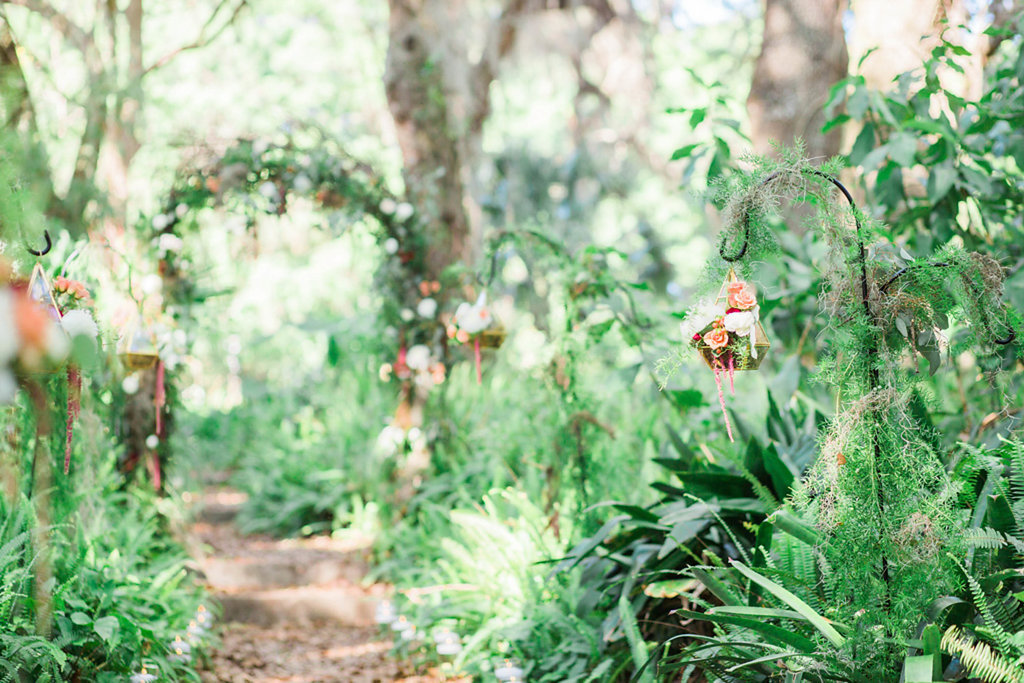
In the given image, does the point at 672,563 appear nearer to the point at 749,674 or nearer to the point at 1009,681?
the point at 749,674

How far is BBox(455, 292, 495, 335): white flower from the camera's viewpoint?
3.80m

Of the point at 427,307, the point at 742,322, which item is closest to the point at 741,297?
the point at 742,322

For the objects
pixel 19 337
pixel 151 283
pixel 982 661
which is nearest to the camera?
pixel 19 337

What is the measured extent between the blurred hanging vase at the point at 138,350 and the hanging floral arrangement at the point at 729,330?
7.94ft

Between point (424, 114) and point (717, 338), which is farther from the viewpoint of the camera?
point (424, 114)

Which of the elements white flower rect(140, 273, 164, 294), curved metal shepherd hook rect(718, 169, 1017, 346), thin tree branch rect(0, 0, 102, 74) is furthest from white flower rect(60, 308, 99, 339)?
thin tree branch rect(0, 0, 102, 74)

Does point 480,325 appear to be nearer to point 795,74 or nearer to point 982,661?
point 982,661

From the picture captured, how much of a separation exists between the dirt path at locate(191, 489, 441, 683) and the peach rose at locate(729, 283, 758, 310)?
2.35 metres

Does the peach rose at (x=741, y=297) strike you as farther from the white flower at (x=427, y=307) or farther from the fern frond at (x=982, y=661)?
the white flower at (x=427, y=307)

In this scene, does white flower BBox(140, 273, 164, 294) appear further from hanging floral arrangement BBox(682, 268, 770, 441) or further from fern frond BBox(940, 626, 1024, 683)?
fern frond BBox(940, 626, 1024, 683)

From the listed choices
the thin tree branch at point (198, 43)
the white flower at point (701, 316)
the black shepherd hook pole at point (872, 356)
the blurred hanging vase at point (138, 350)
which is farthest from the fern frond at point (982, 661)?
the thin tree branch at point (198, 43)

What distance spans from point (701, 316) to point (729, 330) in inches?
3.7

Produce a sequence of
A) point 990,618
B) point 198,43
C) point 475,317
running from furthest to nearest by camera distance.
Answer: point 198,43 < point 475,317 < point 990,618

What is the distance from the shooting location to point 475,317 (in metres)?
3.80
